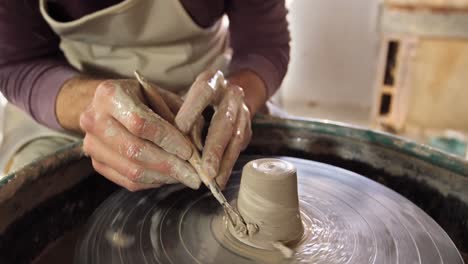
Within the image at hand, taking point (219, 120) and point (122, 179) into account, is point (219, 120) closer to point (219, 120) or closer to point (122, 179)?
point (219, 120)

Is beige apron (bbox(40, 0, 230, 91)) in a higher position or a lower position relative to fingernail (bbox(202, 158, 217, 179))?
higher

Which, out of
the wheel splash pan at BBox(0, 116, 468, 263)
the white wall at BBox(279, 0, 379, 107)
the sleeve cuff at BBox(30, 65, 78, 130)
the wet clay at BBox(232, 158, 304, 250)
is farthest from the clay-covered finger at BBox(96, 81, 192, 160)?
the white wall at BBox(279, 0, 379, 107)

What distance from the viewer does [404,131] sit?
2639 millimetres

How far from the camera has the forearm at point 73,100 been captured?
0.99 m

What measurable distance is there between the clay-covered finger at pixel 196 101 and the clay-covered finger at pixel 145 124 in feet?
0.11

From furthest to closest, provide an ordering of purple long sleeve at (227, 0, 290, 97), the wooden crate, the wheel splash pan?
the wooden crate < purple long sleeve at (227, 0, 290, 97) < the wheel splash pan

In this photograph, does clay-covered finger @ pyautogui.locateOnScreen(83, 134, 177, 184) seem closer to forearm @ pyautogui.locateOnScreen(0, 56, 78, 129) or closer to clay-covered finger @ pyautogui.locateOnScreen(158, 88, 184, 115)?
clay-covered finger @ pyautogui.locateOnScreen(158, 88, 184, 115)

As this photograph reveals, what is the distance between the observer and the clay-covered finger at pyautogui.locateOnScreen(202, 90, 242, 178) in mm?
741

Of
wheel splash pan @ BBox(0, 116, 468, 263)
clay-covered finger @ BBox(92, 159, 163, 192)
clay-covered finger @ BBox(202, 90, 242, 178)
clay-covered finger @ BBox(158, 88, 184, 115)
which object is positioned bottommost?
wheel splash pan @ BBox(0, 116, 468, 263)

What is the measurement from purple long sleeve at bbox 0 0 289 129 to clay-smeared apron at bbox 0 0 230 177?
1.5 inches

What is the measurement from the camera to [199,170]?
736mm

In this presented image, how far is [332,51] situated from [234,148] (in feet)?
7.61

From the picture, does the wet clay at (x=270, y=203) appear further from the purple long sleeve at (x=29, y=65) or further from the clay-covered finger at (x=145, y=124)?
the purple long sleeve at (x=29, y=65)

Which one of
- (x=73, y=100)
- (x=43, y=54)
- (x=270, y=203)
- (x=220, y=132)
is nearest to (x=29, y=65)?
(x=43, y=54)
